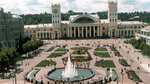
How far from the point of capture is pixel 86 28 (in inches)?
5531

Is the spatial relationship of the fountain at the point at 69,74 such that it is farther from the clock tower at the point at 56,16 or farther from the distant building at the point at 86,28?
the clock tower at the point at 56,16

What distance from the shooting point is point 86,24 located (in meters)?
140

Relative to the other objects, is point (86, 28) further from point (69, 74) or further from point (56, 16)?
point (69, 74)

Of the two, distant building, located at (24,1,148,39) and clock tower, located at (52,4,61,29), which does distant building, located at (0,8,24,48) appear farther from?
clock tower, located at (52,4,61,29)

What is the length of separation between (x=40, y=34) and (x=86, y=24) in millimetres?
35451

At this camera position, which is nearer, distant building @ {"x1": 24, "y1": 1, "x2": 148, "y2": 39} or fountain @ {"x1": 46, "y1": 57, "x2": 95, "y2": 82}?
fountain @ {"x1": 46, "y1": 57, "x2": 95, "y2": 82}

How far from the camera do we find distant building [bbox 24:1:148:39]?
140m

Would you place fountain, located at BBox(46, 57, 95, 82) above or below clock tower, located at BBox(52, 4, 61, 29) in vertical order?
below

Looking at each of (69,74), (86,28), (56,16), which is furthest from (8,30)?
(86,28)

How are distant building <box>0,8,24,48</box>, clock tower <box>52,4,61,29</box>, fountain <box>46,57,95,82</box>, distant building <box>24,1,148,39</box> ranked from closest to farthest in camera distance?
fountain <box>46,57,95,82</box>, distant building <box>0,8,24,48</box>, distant building <box>24,1,148,39</box>, clock tower <box>52,4,61,29</box>

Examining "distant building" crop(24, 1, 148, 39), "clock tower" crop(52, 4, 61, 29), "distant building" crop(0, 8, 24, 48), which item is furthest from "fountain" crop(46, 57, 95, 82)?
"clock tower" crop(52, 4, 61, 29)

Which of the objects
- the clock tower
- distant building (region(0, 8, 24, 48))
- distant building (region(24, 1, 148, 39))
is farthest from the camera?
the clock tower

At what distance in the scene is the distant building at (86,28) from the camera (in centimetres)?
13962

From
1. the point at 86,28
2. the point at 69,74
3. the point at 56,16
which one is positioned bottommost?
the point at 69,74
